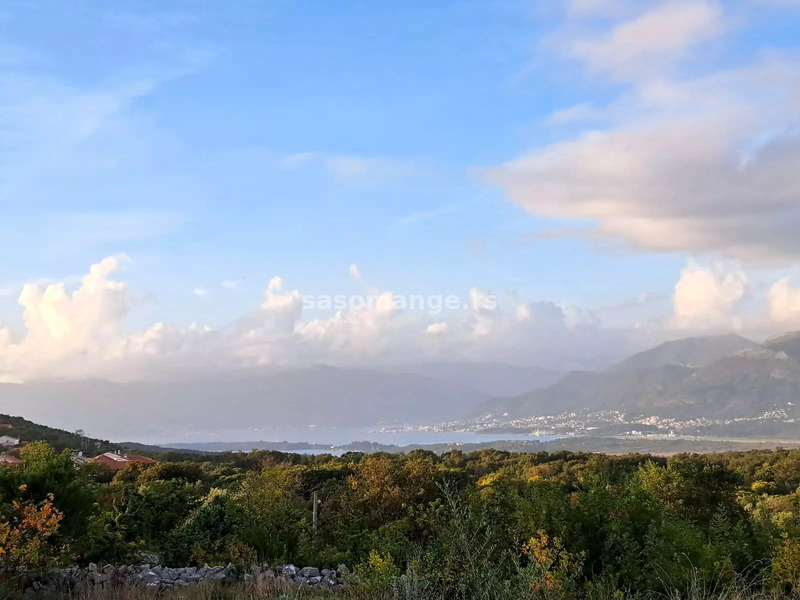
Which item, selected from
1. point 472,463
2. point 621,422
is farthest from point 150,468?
point 621,422

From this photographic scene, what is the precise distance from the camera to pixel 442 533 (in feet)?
25.6

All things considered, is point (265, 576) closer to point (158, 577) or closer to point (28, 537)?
point (158, 577)

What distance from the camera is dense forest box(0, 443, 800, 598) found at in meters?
6.85

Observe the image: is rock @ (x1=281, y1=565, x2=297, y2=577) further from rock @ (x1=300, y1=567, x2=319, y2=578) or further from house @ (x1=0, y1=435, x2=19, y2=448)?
house @ (x1=0, y1=435, x2=19, y2=448)

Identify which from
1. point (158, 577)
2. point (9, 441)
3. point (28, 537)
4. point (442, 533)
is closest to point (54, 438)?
point (9, 441)

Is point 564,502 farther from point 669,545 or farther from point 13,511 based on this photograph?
point 13,511

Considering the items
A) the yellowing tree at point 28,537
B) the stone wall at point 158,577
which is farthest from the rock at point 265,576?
the yellowing tree at point 28,537

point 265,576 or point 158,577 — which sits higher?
point 265,576

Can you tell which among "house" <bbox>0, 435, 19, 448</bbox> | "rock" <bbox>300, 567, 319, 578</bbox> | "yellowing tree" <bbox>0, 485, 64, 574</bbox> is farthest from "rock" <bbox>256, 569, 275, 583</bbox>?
"house" <bbox>0, 435, 19, 448</bbox>

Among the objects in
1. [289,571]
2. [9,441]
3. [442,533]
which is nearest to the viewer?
[442,533]

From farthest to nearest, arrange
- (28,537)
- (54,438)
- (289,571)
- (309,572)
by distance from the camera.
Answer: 1. (54,438)
2. (309,572)
3. (289,571)
4. (28,537)

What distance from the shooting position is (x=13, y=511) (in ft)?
29.0

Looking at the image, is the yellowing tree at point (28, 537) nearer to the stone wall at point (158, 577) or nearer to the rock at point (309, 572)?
the stone wall at point (158, 577)

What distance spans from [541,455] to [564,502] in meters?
38.4
